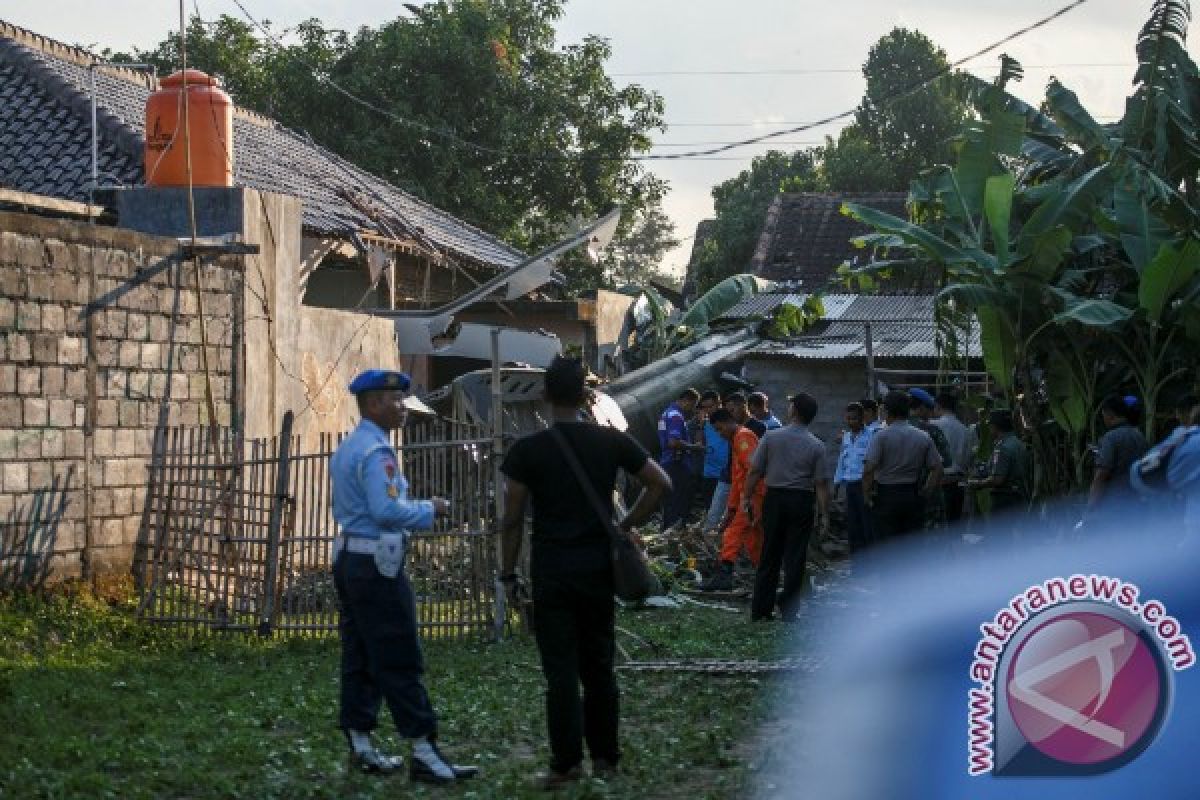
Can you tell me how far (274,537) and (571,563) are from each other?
5690mm

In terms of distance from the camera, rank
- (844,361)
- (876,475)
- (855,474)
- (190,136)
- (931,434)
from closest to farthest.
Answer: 1. (876,475)
2. (931,434)
3. (855,474)
4. (190,136)
5. (844,361)

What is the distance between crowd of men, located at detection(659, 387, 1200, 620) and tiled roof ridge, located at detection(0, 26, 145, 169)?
7.94 metres

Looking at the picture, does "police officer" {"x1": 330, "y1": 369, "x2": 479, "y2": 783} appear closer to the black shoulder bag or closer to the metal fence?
the black shoulder bag

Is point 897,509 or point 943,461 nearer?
point 897,509

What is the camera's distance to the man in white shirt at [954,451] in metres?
17.3

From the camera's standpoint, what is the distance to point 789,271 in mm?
35906

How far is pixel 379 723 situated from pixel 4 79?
16.9 meters

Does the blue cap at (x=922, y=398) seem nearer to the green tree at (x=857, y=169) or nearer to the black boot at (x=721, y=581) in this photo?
the black boot at (x=721, y=581)

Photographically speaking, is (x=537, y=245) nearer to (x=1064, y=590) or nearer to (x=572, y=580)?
(x=572, y=580)

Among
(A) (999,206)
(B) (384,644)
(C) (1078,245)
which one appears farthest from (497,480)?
(C) (1078,245)

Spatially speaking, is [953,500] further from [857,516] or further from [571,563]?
[571,563]

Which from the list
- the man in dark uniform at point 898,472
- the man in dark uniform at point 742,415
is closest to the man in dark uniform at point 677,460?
the man in dark uniform at point 742,415

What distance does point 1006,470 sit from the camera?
16.6 metres

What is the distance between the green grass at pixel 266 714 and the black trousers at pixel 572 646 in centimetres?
28
